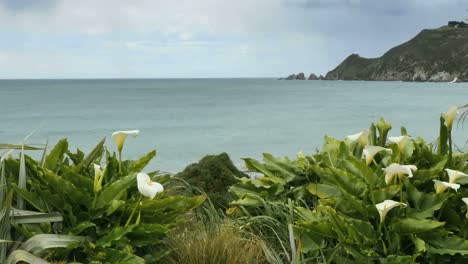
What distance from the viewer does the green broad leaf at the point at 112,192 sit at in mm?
3586

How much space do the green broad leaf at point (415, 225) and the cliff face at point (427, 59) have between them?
121258mm

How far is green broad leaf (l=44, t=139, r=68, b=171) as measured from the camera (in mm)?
3963

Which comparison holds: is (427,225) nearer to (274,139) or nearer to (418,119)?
(274,139)

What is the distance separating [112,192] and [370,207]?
160 cm

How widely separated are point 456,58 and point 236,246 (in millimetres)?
137320

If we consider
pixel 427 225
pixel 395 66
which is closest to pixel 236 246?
pixel 427 225

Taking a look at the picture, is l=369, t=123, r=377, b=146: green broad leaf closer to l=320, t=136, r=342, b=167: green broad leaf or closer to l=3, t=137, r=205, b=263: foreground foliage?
l=320, t=136, r=342, b=167: green broad leaf

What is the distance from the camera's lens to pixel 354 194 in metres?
4.16

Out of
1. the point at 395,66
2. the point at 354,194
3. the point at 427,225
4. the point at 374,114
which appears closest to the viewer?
the point at 427,225

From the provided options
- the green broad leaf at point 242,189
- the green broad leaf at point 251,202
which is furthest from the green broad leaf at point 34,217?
the green broad leaf at point 242,189

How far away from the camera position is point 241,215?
4727 mm

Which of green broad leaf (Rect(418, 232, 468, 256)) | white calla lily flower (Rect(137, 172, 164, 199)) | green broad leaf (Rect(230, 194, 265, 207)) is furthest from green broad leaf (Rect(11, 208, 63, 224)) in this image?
green broad leaf (Rect(418, 232, 468, 256))

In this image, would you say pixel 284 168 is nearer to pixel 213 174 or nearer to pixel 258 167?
pixel 258 167

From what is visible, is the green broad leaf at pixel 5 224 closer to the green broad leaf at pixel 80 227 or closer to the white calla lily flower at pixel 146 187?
the green broad leaf at pixel 80 227
